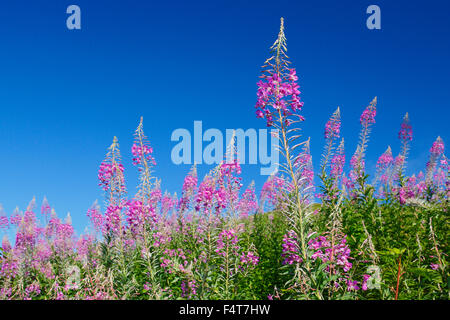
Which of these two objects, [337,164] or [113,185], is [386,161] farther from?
[113,185]

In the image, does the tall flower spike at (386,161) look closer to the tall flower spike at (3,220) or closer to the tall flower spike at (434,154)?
the tall flower spike at (434,154)

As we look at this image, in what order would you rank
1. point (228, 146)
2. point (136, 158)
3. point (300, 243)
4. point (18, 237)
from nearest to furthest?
point (300, 243)
point (228, 146)
point (136, 158)
point (18, 237)

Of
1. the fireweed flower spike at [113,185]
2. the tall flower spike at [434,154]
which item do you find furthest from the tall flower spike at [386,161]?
the fireweed flower spike at [113,185]

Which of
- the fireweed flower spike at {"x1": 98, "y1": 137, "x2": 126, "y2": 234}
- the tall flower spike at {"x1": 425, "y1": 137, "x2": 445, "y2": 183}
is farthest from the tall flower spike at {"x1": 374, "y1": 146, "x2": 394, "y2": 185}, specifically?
the fireweed flower spike at {"x1": 98, "y1": 137, "x2": 126, "y2": 234}

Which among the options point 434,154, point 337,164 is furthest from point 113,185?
point 434,154

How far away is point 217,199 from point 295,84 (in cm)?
301

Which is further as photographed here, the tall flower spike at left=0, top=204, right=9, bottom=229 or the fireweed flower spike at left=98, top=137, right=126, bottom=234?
the tall flower spike at left=0, top=204, right=9, bottom=229

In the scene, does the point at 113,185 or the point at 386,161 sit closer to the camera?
the point at 113,185

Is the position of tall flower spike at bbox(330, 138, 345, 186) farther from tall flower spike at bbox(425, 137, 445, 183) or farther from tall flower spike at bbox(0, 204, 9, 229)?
tall flower spike at bbox(0, 204, 9, 229)
